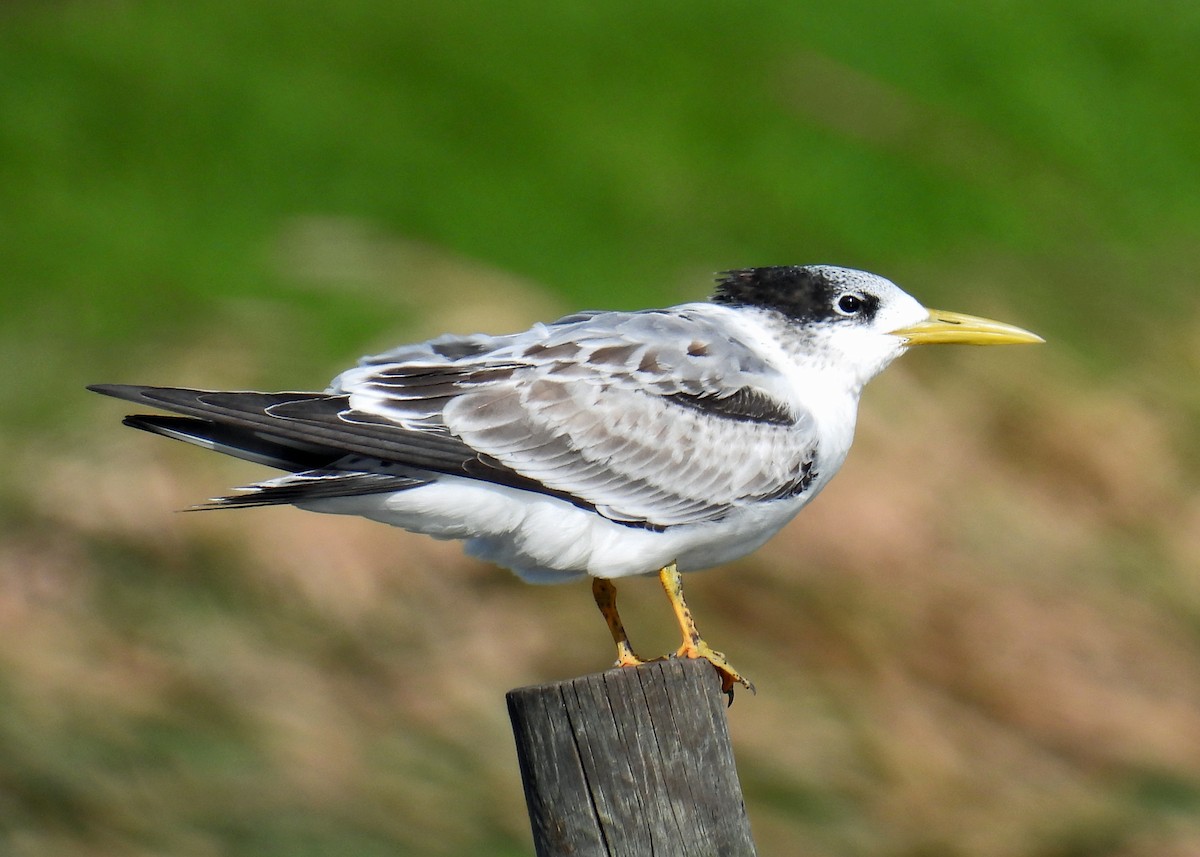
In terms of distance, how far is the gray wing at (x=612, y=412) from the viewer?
231 inches

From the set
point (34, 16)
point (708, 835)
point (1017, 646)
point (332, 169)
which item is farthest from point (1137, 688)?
point (34, 16)

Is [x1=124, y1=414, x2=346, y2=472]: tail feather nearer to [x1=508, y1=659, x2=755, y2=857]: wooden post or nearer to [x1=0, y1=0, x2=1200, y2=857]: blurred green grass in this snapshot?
[x1=508, y1=659, x2=755, y2=857]: wooden post

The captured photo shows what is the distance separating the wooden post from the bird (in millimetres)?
1082

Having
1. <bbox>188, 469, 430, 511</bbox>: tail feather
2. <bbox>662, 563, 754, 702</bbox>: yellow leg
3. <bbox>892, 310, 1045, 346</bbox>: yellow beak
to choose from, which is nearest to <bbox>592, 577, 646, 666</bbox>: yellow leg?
<bbox>662, 563, 754, 702</bbox>: yellow leg

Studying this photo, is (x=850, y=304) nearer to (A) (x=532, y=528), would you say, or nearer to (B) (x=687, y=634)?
(B) (x=687, y=634)

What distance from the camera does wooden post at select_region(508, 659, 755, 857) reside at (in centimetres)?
476

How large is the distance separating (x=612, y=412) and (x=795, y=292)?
41.6 inches

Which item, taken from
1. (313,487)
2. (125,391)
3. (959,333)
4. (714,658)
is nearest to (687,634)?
(714,658)

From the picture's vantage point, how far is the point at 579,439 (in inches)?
237

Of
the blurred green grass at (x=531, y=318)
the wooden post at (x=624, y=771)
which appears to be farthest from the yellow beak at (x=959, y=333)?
the blurred green grass at (x=531, y=318)

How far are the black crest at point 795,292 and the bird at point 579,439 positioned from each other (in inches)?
1.6

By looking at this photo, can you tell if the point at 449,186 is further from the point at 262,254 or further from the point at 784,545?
the point at 784,545

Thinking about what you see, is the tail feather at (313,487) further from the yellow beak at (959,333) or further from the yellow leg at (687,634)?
the yellow beak at (959,333)

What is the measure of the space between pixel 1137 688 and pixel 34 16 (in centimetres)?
1244
